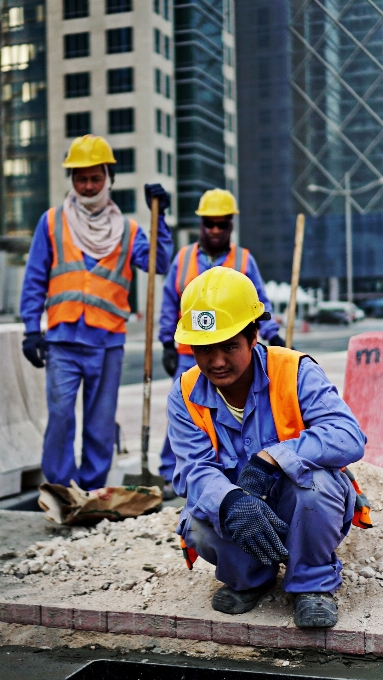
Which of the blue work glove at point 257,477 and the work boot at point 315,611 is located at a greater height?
the blue work glove at point 257,477

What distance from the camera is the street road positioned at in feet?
39.1

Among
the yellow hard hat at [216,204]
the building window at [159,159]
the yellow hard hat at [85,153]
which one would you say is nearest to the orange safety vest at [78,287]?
the yellow hard hat at [85,153]

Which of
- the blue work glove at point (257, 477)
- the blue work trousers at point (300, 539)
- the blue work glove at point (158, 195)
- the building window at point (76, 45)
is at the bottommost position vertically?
the blue work trousers at point (300, 539)

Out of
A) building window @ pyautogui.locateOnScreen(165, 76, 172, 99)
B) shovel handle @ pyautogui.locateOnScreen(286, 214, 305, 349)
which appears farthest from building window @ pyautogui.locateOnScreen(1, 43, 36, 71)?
shovel handle @ pyautogui.locateOnScreen(286, 214, 305, 349)

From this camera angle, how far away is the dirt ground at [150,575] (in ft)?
11.5

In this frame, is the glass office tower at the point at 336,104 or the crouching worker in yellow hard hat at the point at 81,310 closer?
the crouching worker in yellow hard hat at the point at 81,310

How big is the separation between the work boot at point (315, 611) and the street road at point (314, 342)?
5.94m

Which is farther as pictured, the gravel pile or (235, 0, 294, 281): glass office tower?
(235, 0, 294, 281): glass office tower

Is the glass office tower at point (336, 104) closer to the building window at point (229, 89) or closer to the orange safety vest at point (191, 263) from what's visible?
the building window at point (229, 89)

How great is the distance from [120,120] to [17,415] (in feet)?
19.1

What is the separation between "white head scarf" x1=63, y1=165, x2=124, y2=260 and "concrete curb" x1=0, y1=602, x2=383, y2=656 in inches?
99.9

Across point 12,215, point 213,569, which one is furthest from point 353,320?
point 213,569

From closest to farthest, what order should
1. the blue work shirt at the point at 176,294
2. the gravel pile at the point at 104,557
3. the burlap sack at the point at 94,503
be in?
the gravel pile at the point at 104,557 < the burlap sack at the point at 94,503 < the blue work shirt at the point at 176,294

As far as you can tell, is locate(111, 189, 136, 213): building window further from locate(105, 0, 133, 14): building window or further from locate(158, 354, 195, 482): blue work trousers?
locate(158, 354, 195, 482): blue work trousers
